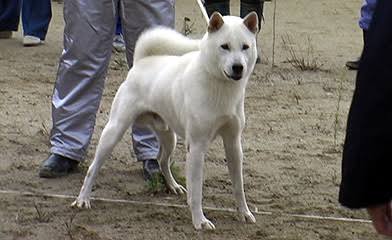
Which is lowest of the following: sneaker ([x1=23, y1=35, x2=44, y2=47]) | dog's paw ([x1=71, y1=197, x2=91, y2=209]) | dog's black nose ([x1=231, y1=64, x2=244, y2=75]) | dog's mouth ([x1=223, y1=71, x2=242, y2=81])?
sneaker ([x1=23, y1=35, x2=44, y2=47])

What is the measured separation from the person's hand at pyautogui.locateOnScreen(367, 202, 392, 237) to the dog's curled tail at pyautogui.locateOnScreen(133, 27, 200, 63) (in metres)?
2.71

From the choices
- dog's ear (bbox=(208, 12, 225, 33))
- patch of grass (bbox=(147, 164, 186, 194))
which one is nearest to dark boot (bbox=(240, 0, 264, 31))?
patch of grass (bbox=(147, 164, 186, 194))

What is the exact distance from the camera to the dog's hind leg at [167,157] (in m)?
4.93

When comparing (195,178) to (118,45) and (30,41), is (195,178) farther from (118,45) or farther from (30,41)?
(30,41)

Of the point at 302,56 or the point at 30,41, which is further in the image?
the point at 30,41

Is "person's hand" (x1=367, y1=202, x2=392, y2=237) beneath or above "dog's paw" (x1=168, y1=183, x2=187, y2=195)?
above

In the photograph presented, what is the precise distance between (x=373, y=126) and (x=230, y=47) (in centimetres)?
222

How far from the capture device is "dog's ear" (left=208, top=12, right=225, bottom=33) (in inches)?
160

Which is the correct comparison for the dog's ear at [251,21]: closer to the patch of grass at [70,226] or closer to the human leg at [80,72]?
the human leg at [80,72]

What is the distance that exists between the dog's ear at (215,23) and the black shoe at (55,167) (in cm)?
150

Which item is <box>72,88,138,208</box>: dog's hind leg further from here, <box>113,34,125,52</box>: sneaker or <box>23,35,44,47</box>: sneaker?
<box>23,35,44,47</box>: sneaker

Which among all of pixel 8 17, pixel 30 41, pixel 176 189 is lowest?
pixel 30 41

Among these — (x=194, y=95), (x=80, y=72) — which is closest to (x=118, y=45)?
(x=80, y=72)

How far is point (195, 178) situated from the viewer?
14.1 feet
